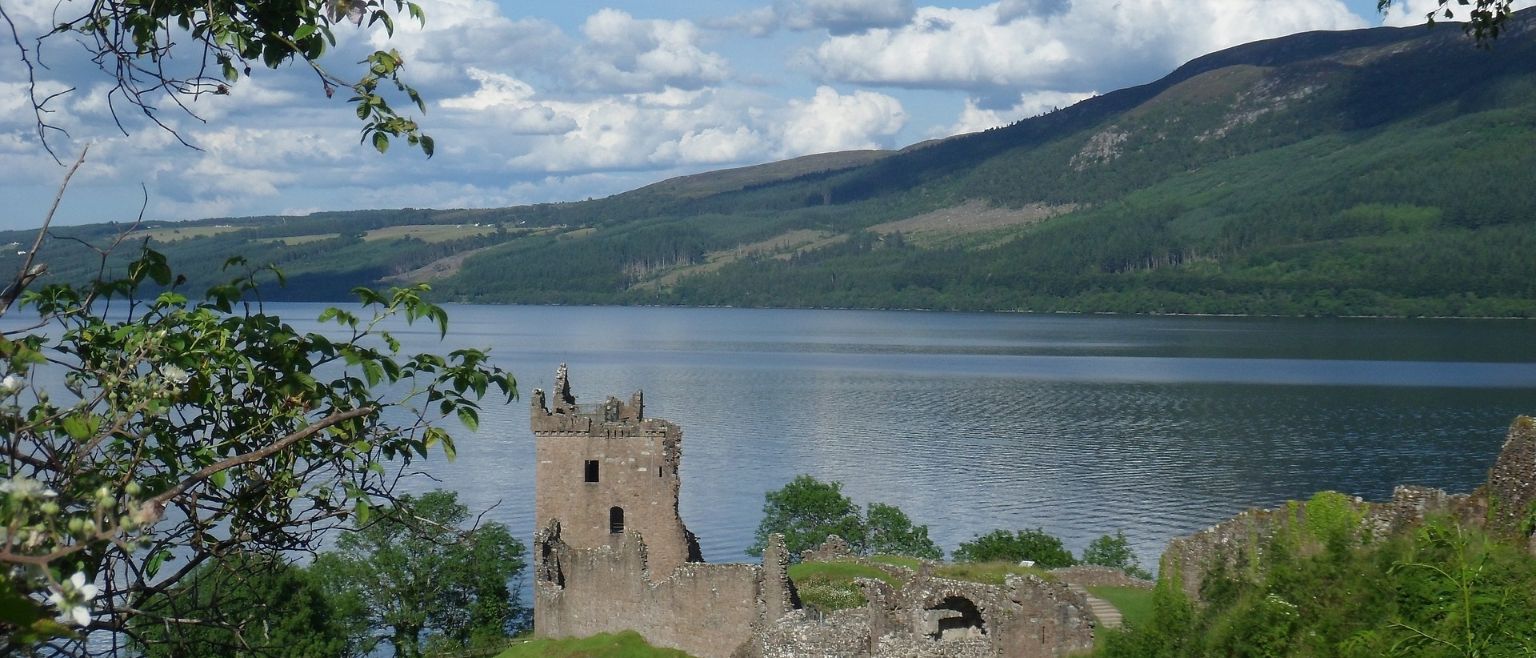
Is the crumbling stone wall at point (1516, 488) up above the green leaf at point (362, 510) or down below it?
below

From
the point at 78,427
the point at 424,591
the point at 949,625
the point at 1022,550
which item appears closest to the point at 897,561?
the point at 1022,550

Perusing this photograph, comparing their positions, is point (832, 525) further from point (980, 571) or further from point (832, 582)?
point (980, 571)

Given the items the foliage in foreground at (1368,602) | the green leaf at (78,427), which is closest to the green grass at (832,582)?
the foliage in foreground at (1368,602)

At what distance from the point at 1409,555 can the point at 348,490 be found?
12372 millimetres

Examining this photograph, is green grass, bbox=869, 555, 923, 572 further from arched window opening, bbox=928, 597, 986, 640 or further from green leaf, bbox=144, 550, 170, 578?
green leaf, bbox=144, 550, 170, 578

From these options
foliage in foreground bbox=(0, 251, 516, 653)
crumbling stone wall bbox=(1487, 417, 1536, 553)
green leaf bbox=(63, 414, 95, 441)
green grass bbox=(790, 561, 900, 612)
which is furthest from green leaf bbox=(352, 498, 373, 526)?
green grass bbox=(790, 561, 900, 612)

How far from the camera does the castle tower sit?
39344mm

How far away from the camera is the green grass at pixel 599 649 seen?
3450cm

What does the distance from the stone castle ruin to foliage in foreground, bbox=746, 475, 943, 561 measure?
16249 millimetres

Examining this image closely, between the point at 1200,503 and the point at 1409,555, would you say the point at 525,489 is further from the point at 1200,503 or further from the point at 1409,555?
the point at 1409,555

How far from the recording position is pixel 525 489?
77438 millimetres

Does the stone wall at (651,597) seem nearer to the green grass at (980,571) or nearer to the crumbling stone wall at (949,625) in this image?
the green grass at (980,571)

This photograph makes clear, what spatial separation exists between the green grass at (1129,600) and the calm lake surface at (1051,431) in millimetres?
33379

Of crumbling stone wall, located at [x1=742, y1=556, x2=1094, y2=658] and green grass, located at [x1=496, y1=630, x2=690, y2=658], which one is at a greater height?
crumbling stone wall, located at [x1=742, y1=556, x2=1094, y2=658]
